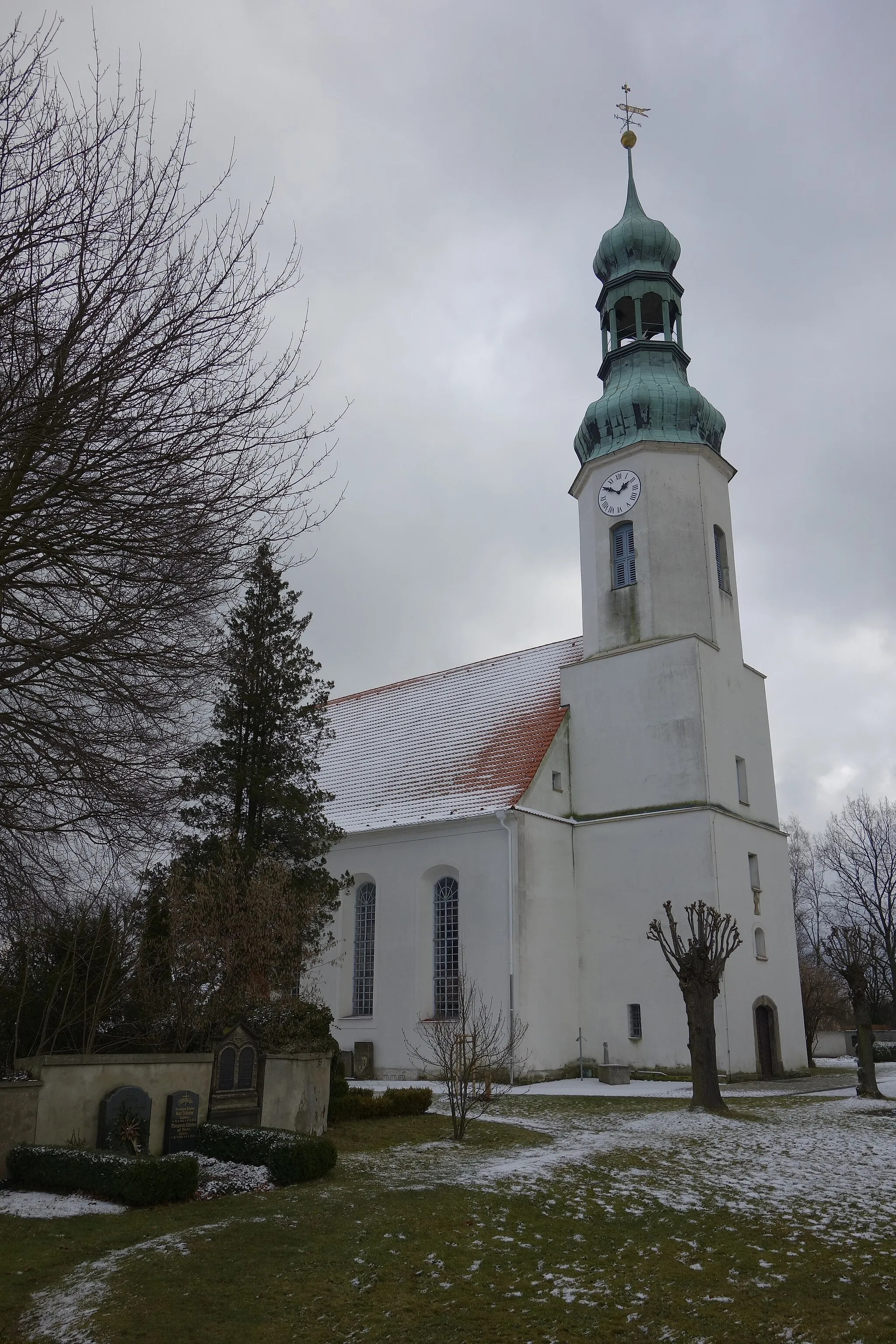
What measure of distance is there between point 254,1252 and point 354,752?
2255 centimetres

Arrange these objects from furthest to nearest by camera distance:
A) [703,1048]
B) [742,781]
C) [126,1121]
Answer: [742,781] < [703,1048] < [126,1121]

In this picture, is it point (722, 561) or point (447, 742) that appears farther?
point (447, 742)

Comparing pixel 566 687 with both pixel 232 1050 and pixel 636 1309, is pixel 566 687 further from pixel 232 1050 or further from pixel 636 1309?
pixel 636 1309

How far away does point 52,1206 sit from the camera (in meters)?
9.21

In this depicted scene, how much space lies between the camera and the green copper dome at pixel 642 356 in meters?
26.5

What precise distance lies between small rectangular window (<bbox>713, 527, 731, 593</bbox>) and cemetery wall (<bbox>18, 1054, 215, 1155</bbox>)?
1836cm

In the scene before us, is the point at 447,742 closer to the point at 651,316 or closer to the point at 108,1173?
the point at 651,316

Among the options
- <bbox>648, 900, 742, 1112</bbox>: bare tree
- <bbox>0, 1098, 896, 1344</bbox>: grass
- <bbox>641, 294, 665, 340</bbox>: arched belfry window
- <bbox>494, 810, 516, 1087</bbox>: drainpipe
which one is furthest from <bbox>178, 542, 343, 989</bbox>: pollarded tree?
<bbox>641, 294, 665, 340</bbox>: arched belfry window

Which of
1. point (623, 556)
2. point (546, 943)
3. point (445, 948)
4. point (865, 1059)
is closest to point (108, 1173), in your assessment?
point (865, 1059)

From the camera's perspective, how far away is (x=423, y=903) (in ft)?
80.0

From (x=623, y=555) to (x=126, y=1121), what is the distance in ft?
61.8

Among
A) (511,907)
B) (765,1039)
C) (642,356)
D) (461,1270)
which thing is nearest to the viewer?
(461,1270)

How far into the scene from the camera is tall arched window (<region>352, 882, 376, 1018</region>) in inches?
994

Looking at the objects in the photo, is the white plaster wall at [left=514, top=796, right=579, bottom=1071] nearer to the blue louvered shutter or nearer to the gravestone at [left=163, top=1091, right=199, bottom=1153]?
the blue louvered shutter
